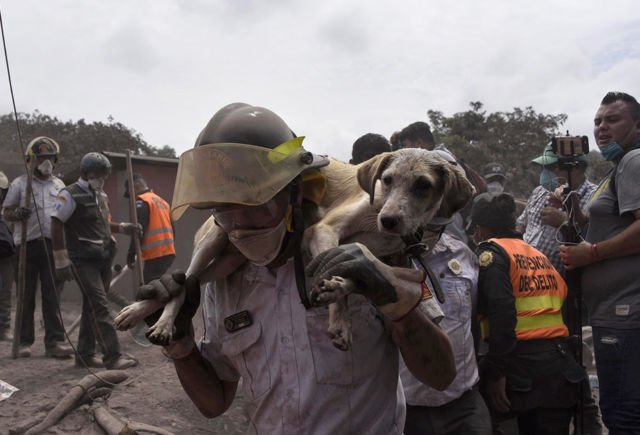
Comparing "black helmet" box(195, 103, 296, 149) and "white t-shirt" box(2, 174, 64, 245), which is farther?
"white t-shirt" box(2, 174, 64, 245)

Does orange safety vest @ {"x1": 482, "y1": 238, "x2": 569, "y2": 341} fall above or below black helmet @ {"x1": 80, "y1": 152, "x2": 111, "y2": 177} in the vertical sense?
below

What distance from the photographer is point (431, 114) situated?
2048 cm

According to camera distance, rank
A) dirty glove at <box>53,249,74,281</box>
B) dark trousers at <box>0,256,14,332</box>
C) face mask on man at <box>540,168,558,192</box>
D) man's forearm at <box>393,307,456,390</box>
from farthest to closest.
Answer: dark trousers at <box>0,256,14,332</box> → dirty glove at <box>53,249,74,281</box> → face mask on man at <box>540,168,558,192</box> → man's forearm at <box>393,307,456,390</box>

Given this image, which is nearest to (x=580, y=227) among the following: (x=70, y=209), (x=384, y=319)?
(x=384, y=319)

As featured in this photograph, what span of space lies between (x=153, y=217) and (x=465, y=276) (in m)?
5.85

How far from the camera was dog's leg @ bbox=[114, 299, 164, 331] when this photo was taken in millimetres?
2000

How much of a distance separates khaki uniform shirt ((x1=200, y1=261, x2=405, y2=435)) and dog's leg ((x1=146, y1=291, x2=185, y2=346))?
176mm

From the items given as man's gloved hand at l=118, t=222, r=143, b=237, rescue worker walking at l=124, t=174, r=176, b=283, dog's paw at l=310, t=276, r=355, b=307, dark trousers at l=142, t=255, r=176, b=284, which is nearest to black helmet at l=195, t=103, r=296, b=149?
dog's paw at l=310, t=276, r=355, b=307

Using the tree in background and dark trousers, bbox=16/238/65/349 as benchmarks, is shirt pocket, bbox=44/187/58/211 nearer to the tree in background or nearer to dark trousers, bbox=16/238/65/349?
dark trousers, bbox=16/238/65/349

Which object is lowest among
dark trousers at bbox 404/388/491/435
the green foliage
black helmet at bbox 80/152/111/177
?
dark trousers at bbox 404/388/491/435

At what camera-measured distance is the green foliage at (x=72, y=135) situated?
21.7 m

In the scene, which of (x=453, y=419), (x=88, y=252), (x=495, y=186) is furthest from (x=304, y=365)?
(x=495, y=186)

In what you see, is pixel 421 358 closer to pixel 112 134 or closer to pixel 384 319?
pixel 384 319

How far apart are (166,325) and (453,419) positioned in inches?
67.3
